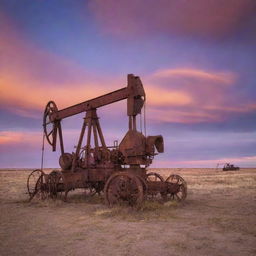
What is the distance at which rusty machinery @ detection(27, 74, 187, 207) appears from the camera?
42.2ft

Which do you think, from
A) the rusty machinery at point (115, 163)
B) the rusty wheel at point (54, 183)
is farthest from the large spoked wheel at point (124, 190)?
the rusty wheel at point (54, 183)

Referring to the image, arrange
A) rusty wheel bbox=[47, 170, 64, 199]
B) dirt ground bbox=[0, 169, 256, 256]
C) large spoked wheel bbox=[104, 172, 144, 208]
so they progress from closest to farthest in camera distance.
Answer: dirt ground bbox=[0, 169, 256, 256]
large spoked wheel bbox=[104, 172, 144, 208]
rusty wheel bbox=[47, 170, 64, 199]

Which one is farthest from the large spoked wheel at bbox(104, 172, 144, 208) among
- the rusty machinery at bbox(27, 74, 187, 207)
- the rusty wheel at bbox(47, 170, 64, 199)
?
the rusty wheel at bbox(47, 170, 64, 199)

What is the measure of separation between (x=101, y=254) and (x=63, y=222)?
13.4ft

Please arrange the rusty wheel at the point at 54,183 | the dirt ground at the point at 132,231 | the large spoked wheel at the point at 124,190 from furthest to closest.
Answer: the rusty wheel at the point at 54,183 → the large spoked wheel at the point at 124,190 → the dirt ground at the point at 132,231

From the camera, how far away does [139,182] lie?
12164 millimetres

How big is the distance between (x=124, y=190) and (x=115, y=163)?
Result: 2.31 metres

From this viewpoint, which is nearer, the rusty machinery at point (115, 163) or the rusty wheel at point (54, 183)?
the rusty machinery at point (115, 163)

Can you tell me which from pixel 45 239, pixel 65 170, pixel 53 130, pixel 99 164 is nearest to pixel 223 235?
pixel 45 239

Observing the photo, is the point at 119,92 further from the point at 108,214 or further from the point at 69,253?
the point at 69,253

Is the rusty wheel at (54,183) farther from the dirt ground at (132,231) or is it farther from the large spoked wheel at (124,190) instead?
the large spoked wheel at (124,190)

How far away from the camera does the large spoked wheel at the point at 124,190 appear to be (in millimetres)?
12234

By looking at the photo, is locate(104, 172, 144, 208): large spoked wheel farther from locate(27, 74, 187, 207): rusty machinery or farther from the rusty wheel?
the rusty wheel

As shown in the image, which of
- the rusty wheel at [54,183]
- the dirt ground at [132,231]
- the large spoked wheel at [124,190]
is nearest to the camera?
the dirt ground at [132,231]
